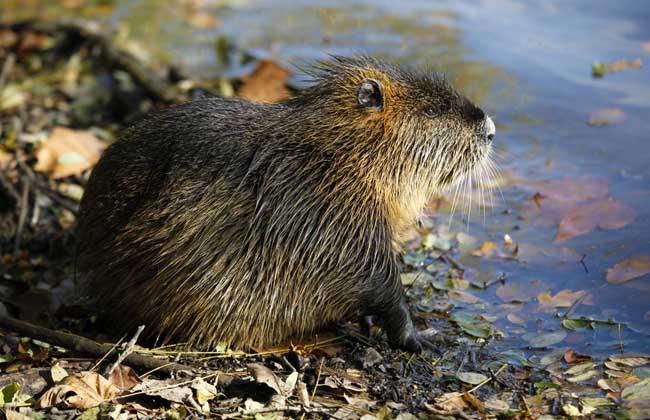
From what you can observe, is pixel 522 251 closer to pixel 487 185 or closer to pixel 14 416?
pixel 487 185

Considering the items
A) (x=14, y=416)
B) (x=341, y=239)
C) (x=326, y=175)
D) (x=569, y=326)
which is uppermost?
(x=326, y=175)

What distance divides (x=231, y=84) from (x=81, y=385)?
3.28 meters

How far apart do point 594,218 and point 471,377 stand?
140 cm

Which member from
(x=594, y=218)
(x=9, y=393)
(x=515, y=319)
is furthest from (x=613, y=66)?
(x=9, y=393)

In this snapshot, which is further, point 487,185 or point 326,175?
point 487,185

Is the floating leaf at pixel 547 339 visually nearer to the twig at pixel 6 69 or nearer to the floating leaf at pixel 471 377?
the floating leaf at pixel 471 377

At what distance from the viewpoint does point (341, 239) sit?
11.3 ft

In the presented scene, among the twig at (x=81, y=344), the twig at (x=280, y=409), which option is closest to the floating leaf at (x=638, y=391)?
the twig at (x=280, y=409)

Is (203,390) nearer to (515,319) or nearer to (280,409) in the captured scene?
(280,409)

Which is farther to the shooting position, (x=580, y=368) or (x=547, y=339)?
(x=547, y=339)

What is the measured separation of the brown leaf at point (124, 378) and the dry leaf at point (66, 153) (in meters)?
1.97

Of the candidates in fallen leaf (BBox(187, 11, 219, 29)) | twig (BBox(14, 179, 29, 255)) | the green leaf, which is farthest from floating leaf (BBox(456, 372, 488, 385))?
fallen leaf (BBox(187, 11, 219, 29))

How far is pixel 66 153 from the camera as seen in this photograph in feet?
16.5

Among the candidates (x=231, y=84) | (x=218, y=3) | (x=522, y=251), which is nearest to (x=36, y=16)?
(x=218, y=3)
